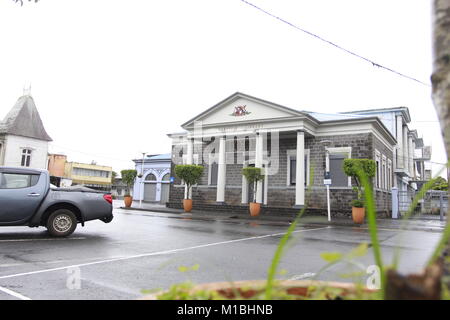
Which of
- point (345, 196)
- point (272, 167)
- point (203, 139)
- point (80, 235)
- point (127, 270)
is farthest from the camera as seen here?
point (203, 139)

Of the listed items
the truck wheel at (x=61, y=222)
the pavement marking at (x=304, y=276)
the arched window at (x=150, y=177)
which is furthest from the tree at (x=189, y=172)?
the pavement marking at (x=304, y=276)

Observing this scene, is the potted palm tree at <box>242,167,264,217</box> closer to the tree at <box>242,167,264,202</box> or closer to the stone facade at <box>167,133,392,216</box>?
the tree at <box>242,167,264,202</box>

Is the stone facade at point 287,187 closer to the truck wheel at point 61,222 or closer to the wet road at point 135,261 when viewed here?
the wet road at point 135,261

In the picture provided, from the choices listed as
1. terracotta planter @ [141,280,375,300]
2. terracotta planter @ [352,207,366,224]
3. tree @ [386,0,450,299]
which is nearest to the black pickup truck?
terracotta planter @ [141,280,375,300]

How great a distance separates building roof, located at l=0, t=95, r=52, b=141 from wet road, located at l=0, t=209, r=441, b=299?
3888cm

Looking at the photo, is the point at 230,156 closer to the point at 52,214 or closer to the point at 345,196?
the point at 345,196

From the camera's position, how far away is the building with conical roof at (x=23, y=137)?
134ft

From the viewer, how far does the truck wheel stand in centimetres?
817

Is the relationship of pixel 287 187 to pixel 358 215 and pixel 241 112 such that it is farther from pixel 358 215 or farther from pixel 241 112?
pixel 358 215

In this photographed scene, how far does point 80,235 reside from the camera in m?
8.99

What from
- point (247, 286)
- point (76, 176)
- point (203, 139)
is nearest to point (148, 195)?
point (203, 139)

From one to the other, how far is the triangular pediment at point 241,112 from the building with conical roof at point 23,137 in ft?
94.2

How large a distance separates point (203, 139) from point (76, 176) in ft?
181
